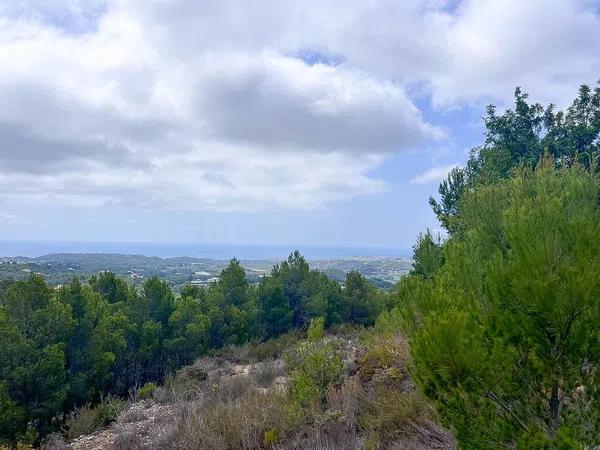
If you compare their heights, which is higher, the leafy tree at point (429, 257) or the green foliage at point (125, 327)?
the leafy tree at point (429, 257)

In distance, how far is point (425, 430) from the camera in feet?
15.7

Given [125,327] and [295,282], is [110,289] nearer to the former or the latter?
[125,327]

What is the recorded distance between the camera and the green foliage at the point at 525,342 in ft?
7.68

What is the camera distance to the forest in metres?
2.40

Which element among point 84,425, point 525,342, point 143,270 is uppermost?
point 525,342

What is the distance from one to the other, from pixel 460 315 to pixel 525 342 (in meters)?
0.51

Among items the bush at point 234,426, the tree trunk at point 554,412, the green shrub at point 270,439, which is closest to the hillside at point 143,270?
the bush at point 234,426

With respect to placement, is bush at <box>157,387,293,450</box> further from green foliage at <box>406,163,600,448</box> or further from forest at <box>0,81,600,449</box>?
green foliage at <box>406,163,600,448</box>

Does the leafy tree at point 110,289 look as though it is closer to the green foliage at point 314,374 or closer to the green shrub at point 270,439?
the green foliage at point 314,374

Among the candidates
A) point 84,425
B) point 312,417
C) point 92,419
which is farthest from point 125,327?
point 312,417

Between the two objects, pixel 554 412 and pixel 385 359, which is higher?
pixel 554 412

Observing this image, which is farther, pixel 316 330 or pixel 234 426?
pixel 316 330

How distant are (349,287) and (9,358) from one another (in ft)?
54.0

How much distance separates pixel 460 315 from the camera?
2328 mm
